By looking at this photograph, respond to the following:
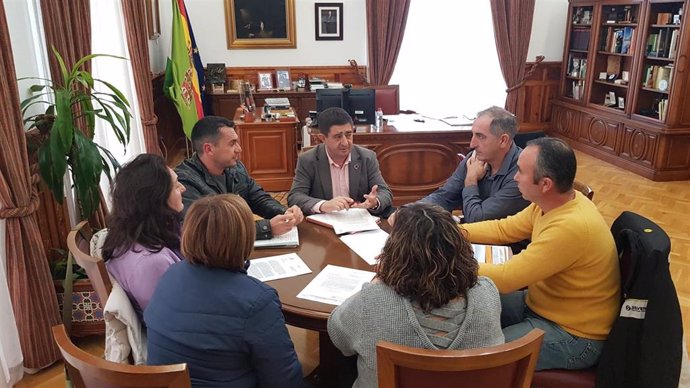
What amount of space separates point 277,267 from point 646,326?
1.24m

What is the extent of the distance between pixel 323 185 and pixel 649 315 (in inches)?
68.3

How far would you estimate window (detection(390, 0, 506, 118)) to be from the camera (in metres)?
7.15

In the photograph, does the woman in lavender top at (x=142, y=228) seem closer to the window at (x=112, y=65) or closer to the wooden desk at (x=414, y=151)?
the window at (x=112, y=65)

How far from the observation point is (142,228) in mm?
1771

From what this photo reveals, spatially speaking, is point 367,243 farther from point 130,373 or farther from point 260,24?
point 260,24

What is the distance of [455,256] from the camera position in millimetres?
1380

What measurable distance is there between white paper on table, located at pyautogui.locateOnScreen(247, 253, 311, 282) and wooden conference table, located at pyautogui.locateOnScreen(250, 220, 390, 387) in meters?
0.03

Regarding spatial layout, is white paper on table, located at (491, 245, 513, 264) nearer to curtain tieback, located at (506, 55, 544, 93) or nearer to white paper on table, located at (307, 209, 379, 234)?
white paper on table, located at (307, 209, 379, 234)

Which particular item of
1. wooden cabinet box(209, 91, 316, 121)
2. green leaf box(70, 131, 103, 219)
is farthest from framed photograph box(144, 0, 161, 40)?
green leaf box(70, 131, 103, 219)

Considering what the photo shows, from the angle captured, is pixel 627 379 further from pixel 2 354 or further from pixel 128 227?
pixel 2 354

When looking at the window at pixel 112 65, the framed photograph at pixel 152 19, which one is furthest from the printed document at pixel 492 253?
the framed photograph at pixel 152 19

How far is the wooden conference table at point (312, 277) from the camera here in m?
Answer: 1.70

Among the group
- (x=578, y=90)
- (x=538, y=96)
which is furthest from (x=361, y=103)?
(x=538, y=96)

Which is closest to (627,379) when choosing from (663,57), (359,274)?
(359,274)
